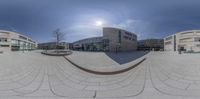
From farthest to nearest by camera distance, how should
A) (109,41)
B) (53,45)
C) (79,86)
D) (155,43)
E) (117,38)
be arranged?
1. (155,43)
2. (117,38)
3. (109,41)
4. (53,45)
5. (79,86)

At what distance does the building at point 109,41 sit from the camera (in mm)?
4766

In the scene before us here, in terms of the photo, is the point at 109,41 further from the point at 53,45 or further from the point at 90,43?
the point at 53,45

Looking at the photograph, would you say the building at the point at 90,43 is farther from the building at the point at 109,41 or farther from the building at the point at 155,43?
the building at the point at 155,43

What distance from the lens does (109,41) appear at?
5.44 meters

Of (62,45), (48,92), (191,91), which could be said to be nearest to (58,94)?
(48,92)

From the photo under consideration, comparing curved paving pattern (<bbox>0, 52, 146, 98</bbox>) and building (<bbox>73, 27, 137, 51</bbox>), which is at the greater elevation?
building (<bbox>73, 27, 137, 51</bbox>)

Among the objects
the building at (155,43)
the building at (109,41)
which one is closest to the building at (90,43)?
the building at (109,41)

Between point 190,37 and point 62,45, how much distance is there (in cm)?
452

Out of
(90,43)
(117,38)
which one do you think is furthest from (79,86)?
(117,38)

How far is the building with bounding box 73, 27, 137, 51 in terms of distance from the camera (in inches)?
188

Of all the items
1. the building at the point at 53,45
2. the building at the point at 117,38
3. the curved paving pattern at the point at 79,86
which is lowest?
the curved paving pattern at the point at 79,86

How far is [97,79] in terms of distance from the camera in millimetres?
4246

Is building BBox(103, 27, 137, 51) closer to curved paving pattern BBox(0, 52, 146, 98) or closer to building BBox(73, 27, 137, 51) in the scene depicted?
building BBox(73, 27, 137, 51)

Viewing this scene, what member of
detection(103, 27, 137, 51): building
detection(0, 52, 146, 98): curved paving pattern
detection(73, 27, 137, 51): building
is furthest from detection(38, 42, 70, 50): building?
detection(103, 27, 137, 51): building
